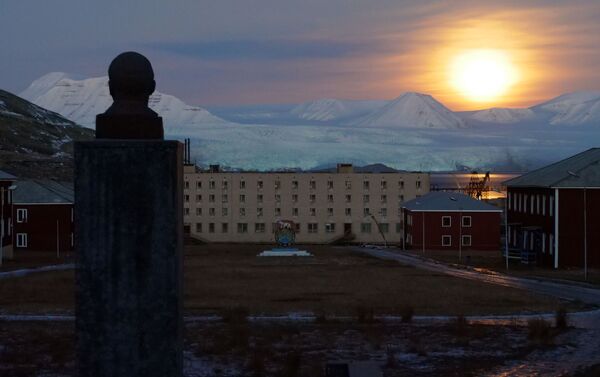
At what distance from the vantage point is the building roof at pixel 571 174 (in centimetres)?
5991

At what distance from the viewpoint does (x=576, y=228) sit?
5988 centimetres

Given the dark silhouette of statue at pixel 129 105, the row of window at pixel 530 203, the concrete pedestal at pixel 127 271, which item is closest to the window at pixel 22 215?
the row of window at pixel 530 203

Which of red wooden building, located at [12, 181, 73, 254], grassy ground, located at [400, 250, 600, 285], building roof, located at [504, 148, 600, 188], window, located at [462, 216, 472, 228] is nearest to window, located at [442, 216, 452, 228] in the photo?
window, located at [462, 216, 472, 228]

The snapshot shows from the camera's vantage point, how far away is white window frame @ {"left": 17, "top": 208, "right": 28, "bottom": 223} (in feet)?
279

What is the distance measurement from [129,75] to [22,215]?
262ft

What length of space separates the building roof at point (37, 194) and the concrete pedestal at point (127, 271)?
77504 mm

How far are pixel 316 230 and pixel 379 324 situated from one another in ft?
341

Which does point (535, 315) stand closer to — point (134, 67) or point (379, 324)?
point (379, 324)

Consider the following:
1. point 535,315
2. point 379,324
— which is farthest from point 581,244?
point 379,324

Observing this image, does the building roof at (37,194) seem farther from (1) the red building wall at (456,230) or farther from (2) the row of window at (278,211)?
(2) the row of window at (278,211)

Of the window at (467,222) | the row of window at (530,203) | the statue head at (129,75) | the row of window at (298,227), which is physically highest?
the statue head at (129,75)

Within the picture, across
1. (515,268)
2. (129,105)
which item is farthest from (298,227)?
(129,105)

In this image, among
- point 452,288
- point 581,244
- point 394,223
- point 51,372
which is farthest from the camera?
point 394,223

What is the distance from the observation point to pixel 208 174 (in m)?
132
